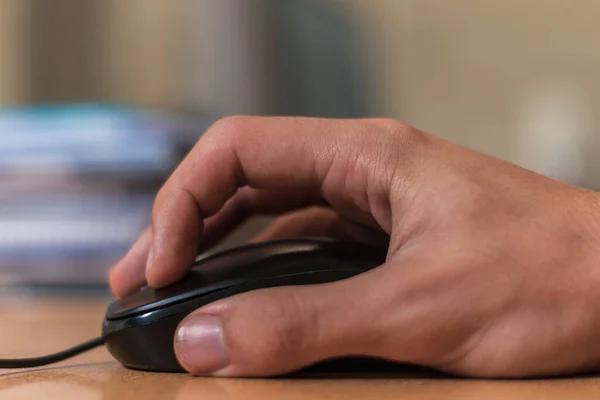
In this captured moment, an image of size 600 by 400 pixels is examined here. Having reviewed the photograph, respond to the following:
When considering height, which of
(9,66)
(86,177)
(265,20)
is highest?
(265,20)

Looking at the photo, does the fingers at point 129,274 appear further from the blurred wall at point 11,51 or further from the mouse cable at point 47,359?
the blurred wall at point 11,51

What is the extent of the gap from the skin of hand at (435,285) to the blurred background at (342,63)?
792 mm

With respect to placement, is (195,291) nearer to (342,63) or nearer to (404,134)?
(404,134)

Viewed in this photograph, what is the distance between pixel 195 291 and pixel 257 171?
0.12 m

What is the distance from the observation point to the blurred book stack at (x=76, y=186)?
1.12 m

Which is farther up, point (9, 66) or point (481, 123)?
point (9, 66)

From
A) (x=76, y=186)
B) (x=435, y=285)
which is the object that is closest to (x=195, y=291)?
(x=435, y=285)

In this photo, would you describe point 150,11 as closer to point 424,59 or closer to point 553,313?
point 424,59

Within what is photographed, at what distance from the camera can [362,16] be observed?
64.5 inches

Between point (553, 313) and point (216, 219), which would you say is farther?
point (216, 219)

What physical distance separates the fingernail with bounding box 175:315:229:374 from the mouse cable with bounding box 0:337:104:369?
0.31 feet

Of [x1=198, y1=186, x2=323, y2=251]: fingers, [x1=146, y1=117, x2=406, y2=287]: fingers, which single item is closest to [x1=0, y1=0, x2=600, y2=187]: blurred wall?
[x1=198, y1=186, x2=323, y2=251]: fingers

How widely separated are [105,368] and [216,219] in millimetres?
228

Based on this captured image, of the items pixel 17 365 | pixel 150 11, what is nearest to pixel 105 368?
pixel 17 365
